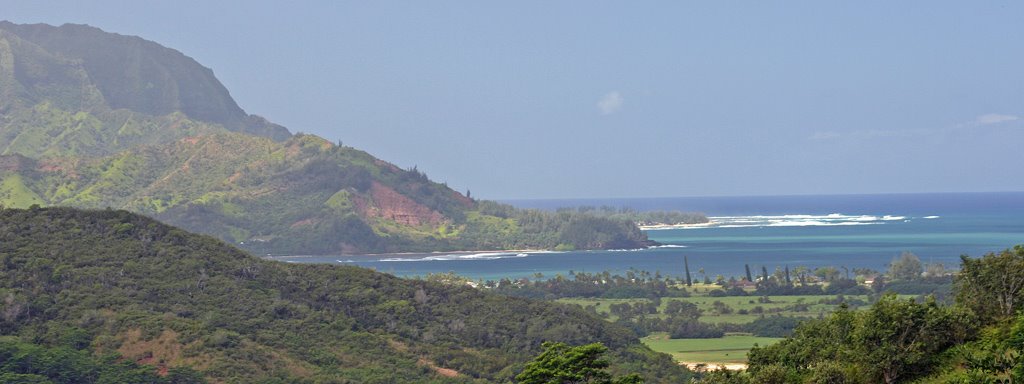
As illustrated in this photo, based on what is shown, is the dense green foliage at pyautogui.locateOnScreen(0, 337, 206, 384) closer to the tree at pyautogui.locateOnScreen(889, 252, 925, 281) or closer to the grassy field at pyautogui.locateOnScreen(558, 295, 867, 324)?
the grassy field at pyautogui.locateOnScreen(558, 295, 867, 324)

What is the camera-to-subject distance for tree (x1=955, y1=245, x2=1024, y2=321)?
50.2 metres

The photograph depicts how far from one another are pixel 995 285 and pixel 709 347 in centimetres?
6105

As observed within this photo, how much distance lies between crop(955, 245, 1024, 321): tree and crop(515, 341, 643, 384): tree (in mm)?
14242

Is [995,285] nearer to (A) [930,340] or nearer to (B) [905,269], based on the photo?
(A) [930,340]

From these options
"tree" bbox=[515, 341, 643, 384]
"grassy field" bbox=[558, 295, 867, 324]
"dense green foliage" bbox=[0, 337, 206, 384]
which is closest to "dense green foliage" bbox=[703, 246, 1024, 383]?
"tree" bbox=[515, 341, 643, 384]

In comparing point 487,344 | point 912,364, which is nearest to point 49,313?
point 487,344

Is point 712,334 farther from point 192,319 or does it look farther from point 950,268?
point 950,268

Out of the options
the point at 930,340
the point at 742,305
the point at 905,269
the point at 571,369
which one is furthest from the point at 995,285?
the point at 905,269

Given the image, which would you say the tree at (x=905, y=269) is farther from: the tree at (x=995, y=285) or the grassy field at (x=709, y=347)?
the tree at (x=995, y=285)

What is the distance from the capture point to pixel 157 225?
99500 millimetres

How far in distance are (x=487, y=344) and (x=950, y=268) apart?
116554mm

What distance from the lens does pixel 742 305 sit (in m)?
148

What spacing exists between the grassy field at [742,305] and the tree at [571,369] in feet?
272

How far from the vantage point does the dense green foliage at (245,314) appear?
249 ft
